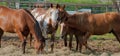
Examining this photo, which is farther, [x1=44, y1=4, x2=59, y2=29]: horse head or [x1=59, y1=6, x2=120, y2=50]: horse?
[x1=59, y1=6, x2=120, y2=50]: horse

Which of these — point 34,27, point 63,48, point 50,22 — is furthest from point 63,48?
point 34,27

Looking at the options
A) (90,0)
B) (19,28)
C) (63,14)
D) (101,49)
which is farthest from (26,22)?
(90,0)

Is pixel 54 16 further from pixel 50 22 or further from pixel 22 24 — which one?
pixel 22 24

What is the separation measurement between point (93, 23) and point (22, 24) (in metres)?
2.73

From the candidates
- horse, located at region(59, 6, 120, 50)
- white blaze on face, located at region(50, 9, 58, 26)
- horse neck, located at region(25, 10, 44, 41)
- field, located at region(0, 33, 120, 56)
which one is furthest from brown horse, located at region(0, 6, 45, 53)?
horse, located at region(59, 6, 120, 50)

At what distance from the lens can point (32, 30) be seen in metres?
11.6

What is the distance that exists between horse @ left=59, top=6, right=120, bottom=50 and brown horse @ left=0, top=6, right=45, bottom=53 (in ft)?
4.50

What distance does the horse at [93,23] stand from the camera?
12633 millimetres

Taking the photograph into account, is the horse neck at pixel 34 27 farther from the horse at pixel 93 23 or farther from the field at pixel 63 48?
the horse at pixel 93 23

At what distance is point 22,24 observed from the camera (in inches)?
464

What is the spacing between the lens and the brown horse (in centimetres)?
1133

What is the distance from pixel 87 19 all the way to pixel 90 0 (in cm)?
2770

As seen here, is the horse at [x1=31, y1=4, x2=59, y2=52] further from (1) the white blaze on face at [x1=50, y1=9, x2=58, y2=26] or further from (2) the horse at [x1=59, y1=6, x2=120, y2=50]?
(2) the horse at [x1=59, y1=6, x2=120, y2=50]

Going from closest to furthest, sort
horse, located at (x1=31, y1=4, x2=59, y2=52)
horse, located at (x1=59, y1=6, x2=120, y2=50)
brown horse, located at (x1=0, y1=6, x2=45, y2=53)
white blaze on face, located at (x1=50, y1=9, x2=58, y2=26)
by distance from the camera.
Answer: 1. brown horse, located at (x1=0, y1=6, x2=45, y2=53)
2. white blaze on face, located at (x1=50, y1=9, x2=58, y2=26)
3. horse, located at (x1=31, y1=4, x2=59, y2=52)
4. horse, located at (x1=59, y1=6, x2=120, y2=50)
